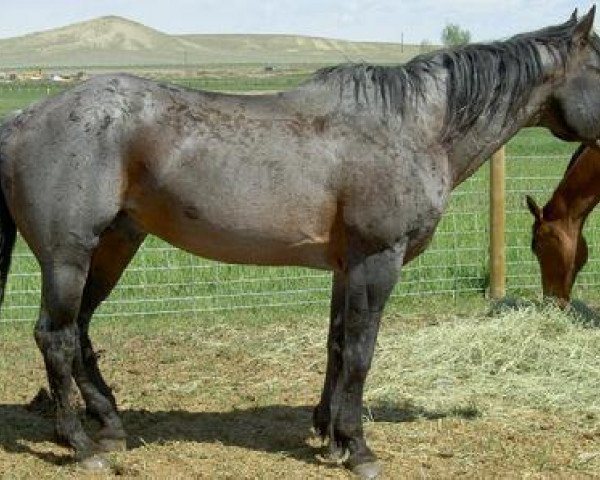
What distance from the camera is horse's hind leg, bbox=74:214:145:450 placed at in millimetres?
5125

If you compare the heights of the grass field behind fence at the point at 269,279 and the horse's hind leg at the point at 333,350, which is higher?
the horse's hind leg at the point at 333,350

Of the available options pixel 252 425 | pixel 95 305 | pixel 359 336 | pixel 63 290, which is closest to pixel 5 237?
pixel 63 290

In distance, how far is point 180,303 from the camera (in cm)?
866

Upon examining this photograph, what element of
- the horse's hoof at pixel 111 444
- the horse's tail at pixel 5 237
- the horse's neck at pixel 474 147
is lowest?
the horse's hoof at pixel 111 444

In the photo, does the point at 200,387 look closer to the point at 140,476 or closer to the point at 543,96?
the point at 140,476

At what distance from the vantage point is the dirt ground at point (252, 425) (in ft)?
15.9

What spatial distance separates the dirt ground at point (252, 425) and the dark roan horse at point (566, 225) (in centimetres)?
134

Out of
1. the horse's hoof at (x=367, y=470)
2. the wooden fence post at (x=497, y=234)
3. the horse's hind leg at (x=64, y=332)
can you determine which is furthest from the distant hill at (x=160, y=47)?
the horse's hoof at (x=367, y=470)

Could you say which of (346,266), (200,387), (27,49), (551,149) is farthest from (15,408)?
(27,49)

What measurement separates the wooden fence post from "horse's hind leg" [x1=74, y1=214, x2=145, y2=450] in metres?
4.36

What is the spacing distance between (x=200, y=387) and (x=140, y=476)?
5.29 feet

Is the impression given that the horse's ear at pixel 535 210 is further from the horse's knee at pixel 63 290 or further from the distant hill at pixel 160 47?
the distant hill at pixel 160 47

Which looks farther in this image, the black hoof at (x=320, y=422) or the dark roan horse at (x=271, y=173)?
the black hoof at (x=320, y=422)

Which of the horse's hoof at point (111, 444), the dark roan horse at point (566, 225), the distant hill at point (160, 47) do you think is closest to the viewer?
the horse's hoof at point (111, 444)
